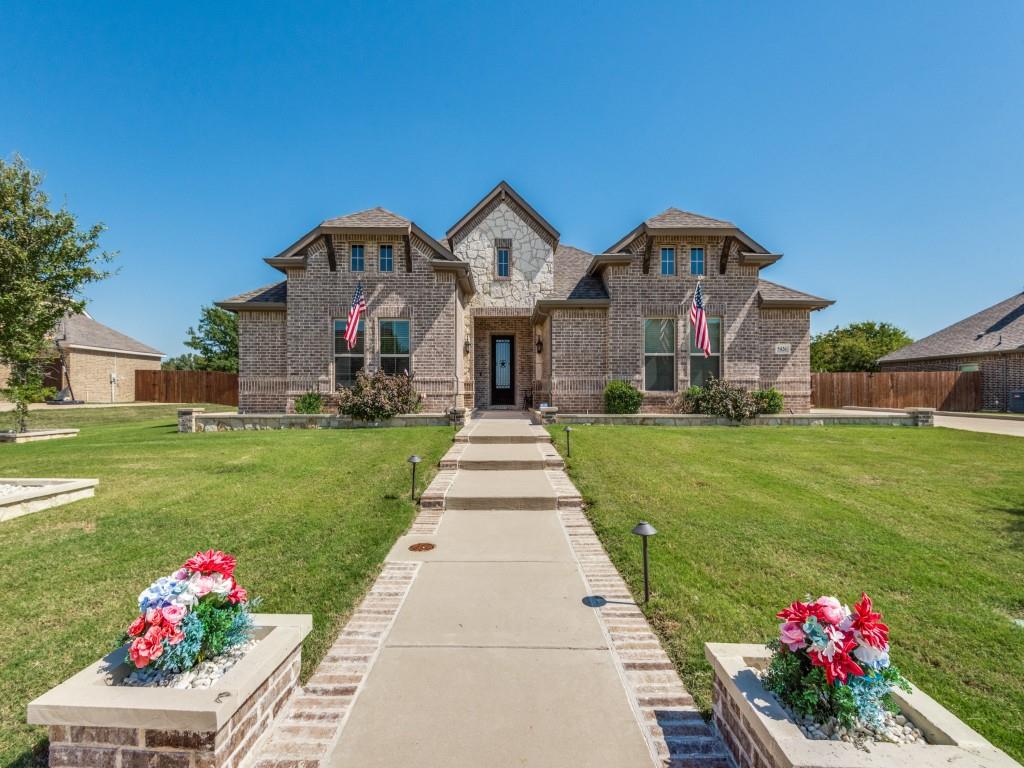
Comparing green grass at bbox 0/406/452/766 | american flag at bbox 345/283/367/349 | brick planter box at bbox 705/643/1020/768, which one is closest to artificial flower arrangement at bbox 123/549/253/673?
green grass at bbox 0/406/452/766

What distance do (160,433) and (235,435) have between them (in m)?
3.11

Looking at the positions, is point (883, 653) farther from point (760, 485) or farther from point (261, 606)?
point (760, 485)

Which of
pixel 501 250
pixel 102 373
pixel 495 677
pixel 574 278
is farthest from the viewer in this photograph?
pixel 102 373

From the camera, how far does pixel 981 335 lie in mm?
23812

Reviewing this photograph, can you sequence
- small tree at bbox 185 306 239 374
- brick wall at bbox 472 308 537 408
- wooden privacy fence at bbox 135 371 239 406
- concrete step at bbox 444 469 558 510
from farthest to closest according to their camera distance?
small tree at bbox 185 306 239 374
wooden privacy fence at bbox 135 371 239 406
brick wall at bbox 472 308 537 408
concrete step at bbox 444 469 558 510

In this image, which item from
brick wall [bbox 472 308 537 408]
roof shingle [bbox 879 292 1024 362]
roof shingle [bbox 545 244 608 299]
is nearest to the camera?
roof shingle [bbox 545 244 608 299]

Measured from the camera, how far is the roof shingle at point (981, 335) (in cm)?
2188

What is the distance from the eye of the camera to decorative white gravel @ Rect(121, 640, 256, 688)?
7.16 ft

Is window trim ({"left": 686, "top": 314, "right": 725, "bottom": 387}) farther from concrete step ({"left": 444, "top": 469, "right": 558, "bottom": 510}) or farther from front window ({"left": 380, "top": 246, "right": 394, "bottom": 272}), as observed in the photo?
front window ({"left": 380, "top": 246, "right": 394, "bottom": 272})

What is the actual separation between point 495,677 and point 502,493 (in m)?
3.81

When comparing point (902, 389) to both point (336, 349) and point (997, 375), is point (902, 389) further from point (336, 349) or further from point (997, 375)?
point (336, 349)

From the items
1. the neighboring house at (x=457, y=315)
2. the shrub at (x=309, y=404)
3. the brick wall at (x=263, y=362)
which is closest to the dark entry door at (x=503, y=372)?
the neighboring house at (x=457, y=315)

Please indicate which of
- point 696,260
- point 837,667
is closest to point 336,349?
point 696,260

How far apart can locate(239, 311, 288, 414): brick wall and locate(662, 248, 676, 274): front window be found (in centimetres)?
1204
